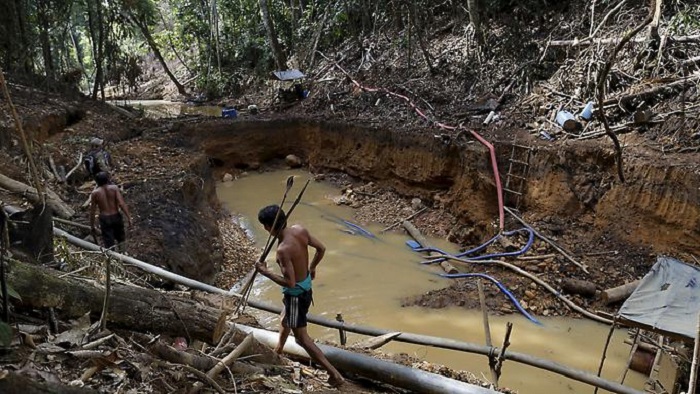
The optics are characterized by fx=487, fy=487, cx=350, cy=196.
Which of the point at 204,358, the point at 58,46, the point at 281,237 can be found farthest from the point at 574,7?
the point at 58,46

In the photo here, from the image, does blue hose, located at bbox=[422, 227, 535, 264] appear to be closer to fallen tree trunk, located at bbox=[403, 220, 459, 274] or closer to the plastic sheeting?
fallen tree trunk, located at bbox=[403, 220, 459, 274]

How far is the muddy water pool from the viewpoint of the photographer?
6.12 meters

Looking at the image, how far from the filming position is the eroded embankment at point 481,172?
746cm

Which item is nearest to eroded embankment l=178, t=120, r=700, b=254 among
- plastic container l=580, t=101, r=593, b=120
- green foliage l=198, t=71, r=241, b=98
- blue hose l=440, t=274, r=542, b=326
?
plastic container l=580, t=101, r=593, b=120

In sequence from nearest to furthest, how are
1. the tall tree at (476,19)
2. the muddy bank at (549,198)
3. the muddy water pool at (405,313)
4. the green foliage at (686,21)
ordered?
→ the muddy water pool at (405,313), the muddy bank at (549,198), the green foliage at (686,21), the tall tree at (476,19)

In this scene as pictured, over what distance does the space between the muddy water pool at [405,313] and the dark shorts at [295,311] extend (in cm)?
265

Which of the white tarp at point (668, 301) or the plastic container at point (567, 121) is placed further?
the plastic container at point (567, 121)

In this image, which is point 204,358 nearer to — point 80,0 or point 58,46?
point 80,0

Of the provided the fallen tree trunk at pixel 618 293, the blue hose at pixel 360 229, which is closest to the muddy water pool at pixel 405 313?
the blue hose at pixel 360 229

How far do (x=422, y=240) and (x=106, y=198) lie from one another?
5.83m

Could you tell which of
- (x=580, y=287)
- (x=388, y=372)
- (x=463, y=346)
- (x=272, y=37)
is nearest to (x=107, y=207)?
(x=388, y=372)

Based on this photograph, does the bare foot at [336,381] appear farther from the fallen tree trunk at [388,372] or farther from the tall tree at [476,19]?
the tall tree at [476,19]

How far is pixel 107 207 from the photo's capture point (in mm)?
6195

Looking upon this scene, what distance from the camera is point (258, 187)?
13.3 m
